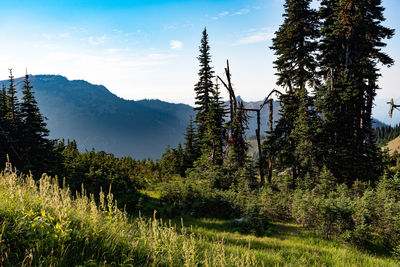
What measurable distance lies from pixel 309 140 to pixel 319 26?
11172mm

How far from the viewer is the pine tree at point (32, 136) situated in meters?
18.4

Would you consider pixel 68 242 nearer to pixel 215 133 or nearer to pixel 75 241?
pixel 75 241

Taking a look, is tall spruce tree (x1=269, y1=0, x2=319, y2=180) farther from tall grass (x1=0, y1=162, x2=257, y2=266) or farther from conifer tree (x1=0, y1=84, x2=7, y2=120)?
conifer tree (x1=0, y1=84, x2=7, y2=120)

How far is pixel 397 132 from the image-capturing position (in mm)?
147500

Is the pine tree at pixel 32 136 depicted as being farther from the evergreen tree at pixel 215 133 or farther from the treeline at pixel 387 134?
the treeline at pixel 387 134

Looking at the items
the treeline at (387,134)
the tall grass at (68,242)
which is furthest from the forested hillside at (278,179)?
A: the treeline at (387,134)

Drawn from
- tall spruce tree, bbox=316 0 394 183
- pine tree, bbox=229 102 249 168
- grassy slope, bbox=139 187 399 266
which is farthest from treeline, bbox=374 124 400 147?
grassy slope, bbox=139 187 399 266

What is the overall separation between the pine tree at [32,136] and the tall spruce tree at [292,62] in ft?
64.8

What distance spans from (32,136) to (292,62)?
24074mm

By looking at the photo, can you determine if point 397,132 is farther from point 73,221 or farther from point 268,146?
point 73,221

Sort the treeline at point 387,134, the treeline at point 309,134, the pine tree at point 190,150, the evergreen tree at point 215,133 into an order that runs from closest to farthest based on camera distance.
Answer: the treeline at point 309,134 < the evergreen tree at point 215,133 < the pine tree at point 190,150 < the treeline at point 387,134

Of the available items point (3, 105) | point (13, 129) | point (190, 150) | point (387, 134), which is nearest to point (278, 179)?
point (190, 150)

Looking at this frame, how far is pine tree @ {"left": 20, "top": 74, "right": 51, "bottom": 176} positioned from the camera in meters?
A: 18.4

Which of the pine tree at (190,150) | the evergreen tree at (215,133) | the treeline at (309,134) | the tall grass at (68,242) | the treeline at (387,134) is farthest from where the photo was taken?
the treeline at (387,134)
